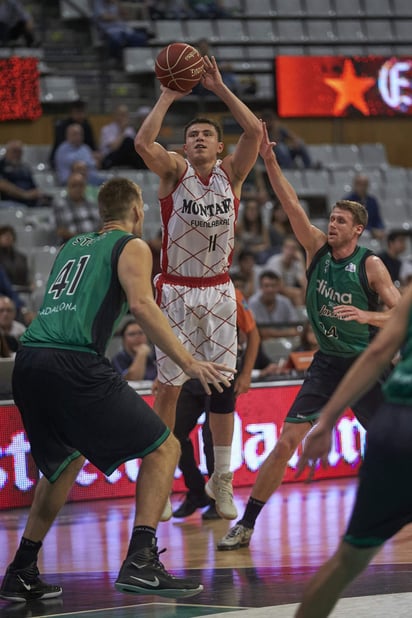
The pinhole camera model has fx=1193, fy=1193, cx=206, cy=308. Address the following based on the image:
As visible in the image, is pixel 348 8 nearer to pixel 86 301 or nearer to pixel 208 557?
pixel 208 557

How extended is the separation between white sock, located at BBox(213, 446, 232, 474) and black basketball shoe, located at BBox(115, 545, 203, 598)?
2016 millimetres

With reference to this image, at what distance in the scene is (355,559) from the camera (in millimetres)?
3508

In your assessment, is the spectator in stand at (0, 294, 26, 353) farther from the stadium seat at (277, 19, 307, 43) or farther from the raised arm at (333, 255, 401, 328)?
the stadium seat at (277, 19, 307, 43)

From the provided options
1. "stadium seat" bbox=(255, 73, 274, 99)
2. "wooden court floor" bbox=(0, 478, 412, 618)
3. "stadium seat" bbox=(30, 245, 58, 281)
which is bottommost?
"wooden court floor" bbox=(0, 478, 412, 618)

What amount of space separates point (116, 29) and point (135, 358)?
7583mm

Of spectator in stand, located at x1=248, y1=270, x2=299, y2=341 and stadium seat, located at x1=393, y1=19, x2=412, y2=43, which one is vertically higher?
stadium seat, located at x1=393, y1=19, x2=412, y2=43

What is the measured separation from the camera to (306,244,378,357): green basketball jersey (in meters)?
6.43

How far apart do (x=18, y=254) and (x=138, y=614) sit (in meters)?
7.00

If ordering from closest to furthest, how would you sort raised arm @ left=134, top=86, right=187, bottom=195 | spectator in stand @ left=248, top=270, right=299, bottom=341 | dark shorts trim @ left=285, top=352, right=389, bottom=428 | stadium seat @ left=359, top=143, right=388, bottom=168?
raised arm @ left=134, top=86, right=187, bottom=195, dark shorts trim @ left=285, top=352, right=389, bottom=428, spectator in stand @ left=248, top=270, right=299, bottom=341, stadium seat @ left=359, top=143, right=388, bottom=168

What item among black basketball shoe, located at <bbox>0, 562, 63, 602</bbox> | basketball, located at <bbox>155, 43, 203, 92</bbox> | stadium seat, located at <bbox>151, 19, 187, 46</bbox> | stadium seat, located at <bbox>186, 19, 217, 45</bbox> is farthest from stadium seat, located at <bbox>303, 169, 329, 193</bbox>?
black basketball shoe, located at <bbox>0, 562, 63, 602</bbox>

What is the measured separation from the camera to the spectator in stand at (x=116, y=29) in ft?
52.0

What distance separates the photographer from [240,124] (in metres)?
6.41

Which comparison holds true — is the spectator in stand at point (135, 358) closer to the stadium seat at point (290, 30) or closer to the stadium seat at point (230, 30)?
the stadium seat at point (230, 30)

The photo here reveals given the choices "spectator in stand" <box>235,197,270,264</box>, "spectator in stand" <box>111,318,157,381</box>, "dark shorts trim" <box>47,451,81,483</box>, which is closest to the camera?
"dark shorts trim" <box>47,451,81,483</box>
